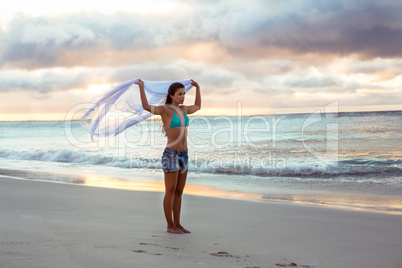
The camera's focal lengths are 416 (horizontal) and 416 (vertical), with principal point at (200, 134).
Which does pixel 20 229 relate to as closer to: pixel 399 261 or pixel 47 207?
pixel 47 207

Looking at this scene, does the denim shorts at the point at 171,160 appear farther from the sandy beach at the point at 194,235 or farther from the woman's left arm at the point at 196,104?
the sandy beach at the point at 194,235

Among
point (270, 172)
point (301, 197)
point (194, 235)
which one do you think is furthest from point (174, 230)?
point (270, 172)

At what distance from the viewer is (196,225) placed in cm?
641

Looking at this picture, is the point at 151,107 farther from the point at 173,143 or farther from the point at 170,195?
the point at 170,195

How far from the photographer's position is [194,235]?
5.69 meters

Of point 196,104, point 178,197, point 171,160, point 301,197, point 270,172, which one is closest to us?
point 171,160

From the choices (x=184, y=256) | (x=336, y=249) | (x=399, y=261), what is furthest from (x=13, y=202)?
(x=399, y=261)

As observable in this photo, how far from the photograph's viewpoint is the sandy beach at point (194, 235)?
4426mm

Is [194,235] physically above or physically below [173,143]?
below

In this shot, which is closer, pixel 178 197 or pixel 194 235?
pixel 194 235

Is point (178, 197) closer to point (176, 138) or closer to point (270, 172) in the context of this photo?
point (176, 138)

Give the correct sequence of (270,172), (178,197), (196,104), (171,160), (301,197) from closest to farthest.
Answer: (171,160), (178,197), (196,104), (301,197), (270,172)

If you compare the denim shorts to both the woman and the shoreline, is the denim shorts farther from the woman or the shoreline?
the shoreline

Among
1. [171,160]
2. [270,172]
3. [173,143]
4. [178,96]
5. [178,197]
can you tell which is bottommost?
[270,172]
